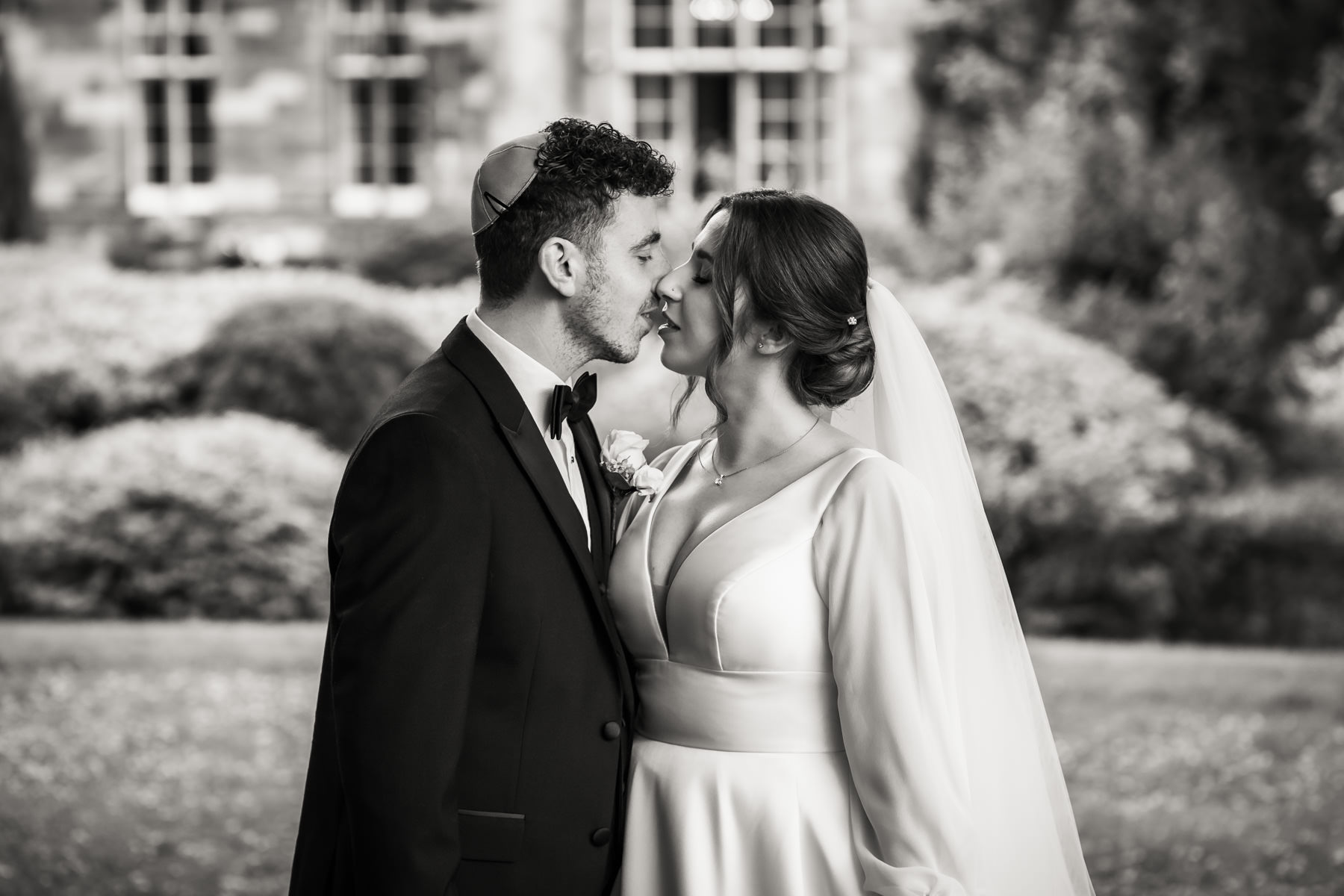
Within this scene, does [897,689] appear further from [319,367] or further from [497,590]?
[319,367]

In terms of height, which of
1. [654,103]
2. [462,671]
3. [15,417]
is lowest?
[15,417]

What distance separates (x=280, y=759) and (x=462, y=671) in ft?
18.1

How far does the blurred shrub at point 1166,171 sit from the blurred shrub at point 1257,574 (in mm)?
1783

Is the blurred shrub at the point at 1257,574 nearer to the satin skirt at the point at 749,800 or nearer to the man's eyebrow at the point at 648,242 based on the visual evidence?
the satin skirt at the point at 749,800

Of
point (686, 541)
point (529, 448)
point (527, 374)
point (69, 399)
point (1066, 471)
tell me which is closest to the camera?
point (529, 448)

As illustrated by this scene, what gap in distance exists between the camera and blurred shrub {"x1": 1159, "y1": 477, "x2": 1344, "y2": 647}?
1139cm

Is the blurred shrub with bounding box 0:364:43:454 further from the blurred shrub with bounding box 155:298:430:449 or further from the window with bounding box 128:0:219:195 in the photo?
the window with bounding box 128:0:219:195

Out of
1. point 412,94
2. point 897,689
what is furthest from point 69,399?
point 897,689

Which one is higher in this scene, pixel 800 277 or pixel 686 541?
pixel 800 277

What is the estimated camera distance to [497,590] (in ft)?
9.14

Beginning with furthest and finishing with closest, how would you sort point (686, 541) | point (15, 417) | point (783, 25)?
point (783, 25), point (15, 417), point (686, 541)

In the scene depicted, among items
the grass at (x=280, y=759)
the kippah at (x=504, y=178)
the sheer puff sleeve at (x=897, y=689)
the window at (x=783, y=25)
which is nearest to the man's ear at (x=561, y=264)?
the kippah at (x=504, y=178)

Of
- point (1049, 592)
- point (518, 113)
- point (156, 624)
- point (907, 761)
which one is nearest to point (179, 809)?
point (156, 624)

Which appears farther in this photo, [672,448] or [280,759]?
[280,759]
